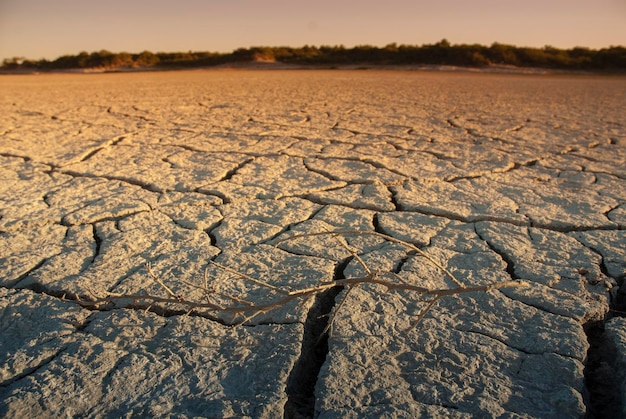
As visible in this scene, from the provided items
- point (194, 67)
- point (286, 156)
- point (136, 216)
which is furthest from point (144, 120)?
point (194, 67)

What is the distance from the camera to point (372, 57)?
53.2ft

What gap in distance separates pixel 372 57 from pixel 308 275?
51.7 ft

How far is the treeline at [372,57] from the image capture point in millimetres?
13016

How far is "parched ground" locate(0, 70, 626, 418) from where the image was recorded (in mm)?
1054

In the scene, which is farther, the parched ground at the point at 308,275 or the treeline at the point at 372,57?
the treeline at the point at 372,57

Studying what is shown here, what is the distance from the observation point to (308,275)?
153 centimetres

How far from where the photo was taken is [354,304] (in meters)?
1.36

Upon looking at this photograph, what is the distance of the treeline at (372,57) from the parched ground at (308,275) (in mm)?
11109

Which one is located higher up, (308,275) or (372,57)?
(372,57)

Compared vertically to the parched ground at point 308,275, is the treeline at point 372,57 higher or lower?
higher

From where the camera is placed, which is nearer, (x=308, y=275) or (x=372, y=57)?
(x=308, y=275)

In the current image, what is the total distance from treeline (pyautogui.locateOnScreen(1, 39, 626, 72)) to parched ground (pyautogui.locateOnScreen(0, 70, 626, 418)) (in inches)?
437

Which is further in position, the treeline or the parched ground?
the treeline

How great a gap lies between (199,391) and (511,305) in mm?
→ 871
